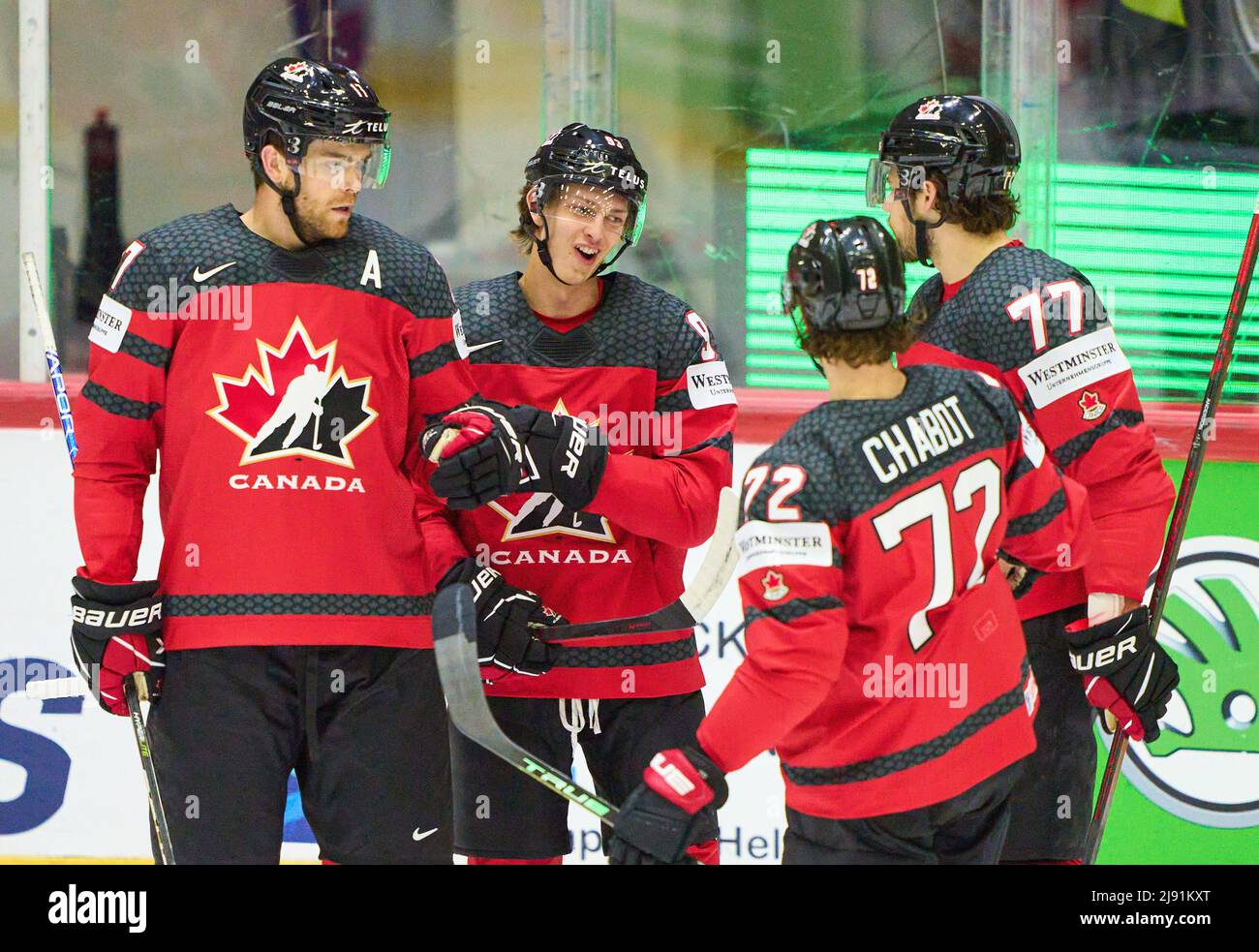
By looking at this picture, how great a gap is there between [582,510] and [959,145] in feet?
3.00

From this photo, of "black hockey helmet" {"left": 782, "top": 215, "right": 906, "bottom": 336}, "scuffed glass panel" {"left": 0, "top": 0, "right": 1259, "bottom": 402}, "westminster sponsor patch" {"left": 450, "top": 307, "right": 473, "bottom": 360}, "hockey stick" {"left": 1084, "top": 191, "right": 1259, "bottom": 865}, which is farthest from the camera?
"scuffed glass panel" {"left": 0, "top": 0, "right": 1259, "bottom": 402}

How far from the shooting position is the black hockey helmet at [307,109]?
8.13 feet

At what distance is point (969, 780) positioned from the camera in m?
2.11

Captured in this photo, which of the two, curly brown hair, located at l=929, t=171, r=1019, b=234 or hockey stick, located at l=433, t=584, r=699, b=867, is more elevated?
curly brown hair, located at l=929, t=171, r=1019, b=234

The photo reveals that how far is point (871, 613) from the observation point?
6.72 feet

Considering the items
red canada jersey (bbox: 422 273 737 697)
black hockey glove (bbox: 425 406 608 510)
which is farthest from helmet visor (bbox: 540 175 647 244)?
black hockey glove (bbox: 425 406 608 510)

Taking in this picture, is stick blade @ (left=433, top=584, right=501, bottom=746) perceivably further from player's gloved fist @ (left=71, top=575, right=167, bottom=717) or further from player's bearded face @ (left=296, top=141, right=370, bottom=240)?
player's bearded face @ (left=296, top=141, right=370, bottom=240)

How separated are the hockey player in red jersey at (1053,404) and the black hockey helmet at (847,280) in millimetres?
604

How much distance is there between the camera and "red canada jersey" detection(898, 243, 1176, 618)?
2.63 metres

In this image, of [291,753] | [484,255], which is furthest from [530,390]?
[484,255]

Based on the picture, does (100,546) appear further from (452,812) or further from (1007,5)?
(1007,5)

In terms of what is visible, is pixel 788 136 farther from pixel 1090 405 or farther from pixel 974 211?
pixel 1090 405

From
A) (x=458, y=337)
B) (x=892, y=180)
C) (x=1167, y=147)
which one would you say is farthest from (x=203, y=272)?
(x=1167, y=147)
